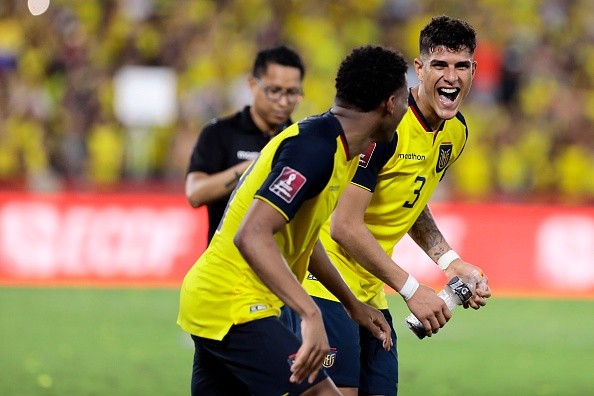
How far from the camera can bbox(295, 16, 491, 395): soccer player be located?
607cm

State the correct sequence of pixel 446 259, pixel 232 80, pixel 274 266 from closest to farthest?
pixel 274 266, pixel 446 259, pixel 232 80

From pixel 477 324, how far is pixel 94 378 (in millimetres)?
5815

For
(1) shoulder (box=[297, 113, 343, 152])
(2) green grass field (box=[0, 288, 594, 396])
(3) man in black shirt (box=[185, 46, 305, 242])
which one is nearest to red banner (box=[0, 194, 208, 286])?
(2) green grass field (box=[0, 288, 594, 396])

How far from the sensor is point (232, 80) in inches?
782

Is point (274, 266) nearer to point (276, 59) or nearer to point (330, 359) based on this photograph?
point (330, 359)

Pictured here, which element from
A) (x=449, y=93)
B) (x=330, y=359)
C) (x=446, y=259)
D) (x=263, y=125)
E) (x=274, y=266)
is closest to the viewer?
(x=274, y=266)

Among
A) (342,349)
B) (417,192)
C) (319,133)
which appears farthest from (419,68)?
(319,133)

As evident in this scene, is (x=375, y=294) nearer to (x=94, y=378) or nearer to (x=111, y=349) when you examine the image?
(x=94, y=378)

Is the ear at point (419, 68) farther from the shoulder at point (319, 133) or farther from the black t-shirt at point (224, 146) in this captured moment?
the black t-shirt at point (224, 146)

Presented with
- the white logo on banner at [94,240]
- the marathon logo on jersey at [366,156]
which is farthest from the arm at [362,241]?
the white logo on banner at [94,240]

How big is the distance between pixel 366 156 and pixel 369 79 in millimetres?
1065

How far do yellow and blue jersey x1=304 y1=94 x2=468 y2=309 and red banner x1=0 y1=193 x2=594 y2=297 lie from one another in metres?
9.70

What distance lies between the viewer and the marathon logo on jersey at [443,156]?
6.64 meters

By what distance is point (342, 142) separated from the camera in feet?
16.8
